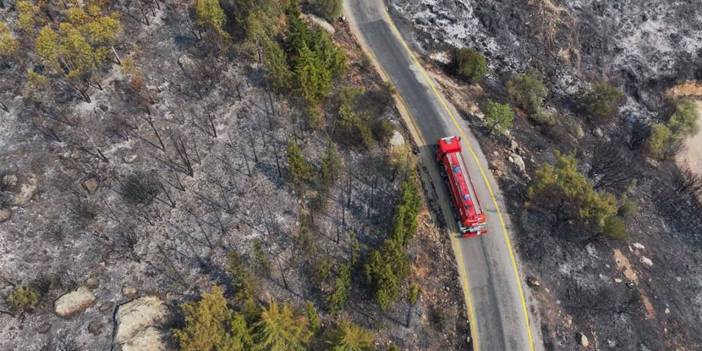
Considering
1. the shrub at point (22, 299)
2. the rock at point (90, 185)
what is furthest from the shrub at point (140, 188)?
the shrub at point (22, 299)

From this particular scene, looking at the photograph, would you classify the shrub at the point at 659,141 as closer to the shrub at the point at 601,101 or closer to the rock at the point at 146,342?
the shrub at the point at 601,101

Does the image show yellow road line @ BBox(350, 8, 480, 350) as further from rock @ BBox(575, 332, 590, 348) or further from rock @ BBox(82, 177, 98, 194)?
rock @ BBox(82, 177, 98, 194)

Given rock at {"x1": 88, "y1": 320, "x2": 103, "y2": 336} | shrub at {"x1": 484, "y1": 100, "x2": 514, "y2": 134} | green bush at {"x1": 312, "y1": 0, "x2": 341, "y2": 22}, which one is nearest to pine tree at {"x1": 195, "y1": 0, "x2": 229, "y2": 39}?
green bush at {"x1": 312, "y1": 0, "x2": 341, "y2": 22}

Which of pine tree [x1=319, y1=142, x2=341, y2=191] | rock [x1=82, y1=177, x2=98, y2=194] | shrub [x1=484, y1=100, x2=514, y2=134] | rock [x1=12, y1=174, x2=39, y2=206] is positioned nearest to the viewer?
rock [x1=12, y1=174, x2=39, y2=206]

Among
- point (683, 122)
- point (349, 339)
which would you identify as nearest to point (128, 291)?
point (349, 339)

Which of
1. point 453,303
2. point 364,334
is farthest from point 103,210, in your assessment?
point 453,303
